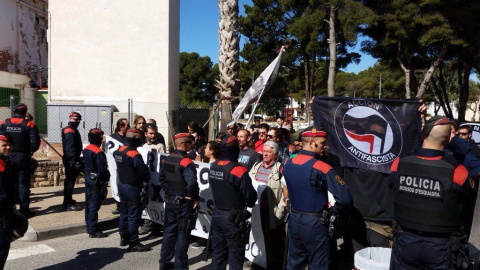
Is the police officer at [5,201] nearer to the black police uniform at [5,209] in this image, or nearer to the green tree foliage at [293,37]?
the black police uniform at [5,209]

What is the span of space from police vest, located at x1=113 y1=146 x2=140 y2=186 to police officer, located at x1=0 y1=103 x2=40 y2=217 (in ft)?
8.68

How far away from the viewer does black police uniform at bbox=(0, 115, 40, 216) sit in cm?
725

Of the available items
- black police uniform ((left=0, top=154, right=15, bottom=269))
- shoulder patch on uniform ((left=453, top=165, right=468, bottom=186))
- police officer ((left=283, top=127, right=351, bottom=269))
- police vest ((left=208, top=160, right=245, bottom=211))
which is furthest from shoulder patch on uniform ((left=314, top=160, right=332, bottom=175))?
black police uniform ((left=0, top=154, right=15, bottom=269))

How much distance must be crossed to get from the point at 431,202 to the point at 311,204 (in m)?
1.16

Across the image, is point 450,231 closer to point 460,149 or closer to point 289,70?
point 460,149

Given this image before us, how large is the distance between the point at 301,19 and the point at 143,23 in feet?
37.9

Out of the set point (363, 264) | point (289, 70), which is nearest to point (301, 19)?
point (289, 70)

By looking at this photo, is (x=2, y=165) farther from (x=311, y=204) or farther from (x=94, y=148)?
(x=311, y=204)

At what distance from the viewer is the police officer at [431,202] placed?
3.27 metres

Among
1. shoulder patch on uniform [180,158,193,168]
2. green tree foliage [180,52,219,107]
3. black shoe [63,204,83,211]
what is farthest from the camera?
green tree foliage [180,52,219,107]

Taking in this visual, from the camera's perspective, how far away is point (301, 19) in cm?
2425

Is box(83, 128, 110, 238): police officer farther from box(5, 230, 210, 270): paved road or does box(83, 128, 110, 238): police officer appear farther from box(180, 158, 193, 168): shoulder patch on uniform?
box(180, 158, 193, 168): shoulder patch on uniform

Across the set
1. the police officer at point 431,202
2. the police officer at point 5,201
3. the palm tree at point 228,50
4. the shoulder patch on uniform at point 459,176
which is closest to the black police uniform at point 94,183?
the police officer at point 5,201

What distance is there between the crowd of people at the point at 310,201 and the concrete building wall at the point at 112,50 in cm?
1055
